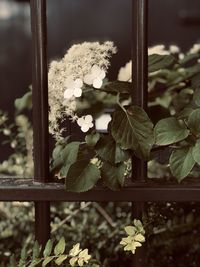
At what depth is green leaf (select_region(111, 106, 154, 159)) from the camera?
1487mm

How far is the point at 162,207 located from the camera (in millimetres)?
1784

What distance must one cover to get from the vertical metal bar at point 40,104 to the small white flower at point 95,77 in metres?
0.11

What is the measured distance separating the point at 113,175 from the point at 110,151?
0.19 ft

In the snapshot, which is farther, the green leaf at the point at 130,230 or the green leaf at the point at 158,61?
Result: the green leaf at the point at 158,61

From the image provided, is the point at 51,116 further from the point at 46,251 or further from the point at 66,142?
the point at 46,251

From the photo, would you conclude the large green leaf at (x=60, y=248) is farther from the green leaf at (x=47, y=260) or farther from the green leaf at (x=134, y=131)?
the green leaf at (x=134, y=131)

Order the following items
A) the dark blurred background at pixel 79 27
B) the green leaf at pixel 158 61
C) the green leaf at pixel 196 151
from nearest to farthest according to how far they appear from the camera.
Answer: the green leaf at pixel 196 151
the green leaf at pixel 158 61
the dark blurred background at pixel 79 27

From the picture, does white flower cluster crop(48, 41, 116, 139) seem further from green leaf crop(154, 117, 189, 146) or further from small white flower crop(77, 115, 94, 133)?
green leaf crop(154, 117, 189, 146)

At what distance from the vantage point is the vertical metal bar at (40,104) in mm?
1512

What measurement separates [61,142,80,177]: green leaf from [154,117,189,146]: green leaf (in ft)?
0.64

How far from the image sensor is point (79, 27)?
215 inches

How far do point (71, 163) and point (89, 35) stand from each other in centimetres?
398

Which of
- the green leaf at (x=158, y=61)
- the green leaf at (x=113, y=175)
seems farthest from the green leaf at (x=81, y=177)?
the green leaf at (x=158, y=61)

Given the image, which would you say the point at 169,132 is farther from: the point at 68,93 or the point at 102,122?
the point at 102,122
